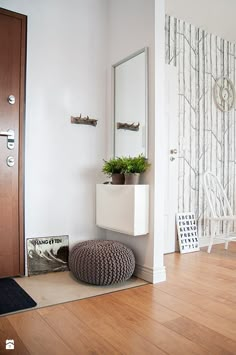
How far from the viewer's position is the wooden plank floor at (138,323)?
1374mm

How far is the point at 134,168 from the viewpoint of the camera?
232 cm

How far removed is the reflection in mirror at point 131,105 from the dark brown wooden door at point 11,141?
82 centimetres

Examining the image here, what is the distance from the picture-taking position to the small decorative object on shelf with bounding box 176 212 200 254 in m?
3.28

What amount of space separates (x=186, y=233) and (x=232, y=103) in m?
1.90

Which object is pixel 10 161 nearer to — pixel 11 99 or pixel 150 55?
pixel 11 99

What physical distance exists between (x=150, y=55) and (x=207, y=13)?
1482 millimetres

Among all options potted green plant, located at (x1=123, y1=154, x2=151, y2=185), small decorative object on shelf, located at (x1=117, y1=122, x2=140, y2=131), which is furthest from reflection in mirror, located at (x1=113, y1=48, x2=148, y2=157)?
potted green plant, located at (x1=123, y1=154, x2=151, y2=185)

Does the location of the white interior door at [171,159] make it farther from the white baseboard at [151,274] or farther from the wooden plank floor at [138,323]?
the wooden plank floor at [138,323]

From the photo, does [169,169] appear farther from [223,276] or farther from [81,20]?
[81,20]

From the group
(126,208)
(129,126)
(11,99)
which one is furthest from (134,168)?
(11,99)

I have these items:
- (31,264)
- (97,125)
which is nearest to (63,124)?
(97,125)

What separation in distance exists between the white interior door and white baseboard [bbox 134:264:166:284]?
92 cm

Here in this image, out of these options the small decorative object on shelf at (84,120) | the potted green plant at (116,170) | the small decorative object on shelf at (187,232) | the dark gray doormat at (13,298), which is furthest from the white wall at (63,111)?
the small decorative object on shelf at (187,232)

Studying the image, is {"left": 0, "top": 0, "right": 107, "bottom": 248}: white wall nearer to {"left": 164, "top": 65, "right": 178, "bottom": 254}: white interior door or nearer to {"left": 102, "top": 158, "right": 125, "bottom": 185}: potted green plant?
{"left": 102, "top": 158, "right": 125, "bottom": 185}: potted green plant
